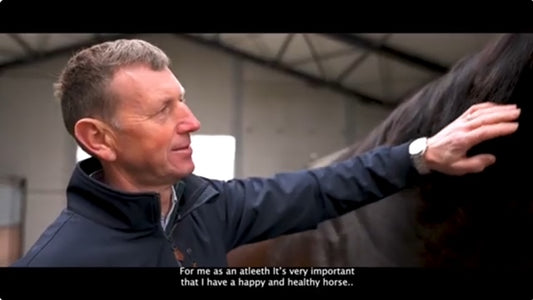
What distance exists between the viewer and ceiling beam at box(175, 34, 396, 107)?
0.65m

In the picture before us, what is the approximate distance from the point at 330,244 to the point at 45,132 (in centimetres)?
40

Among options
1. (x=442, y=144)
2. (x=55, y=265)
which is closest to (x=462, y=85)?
(x=442, y=144)

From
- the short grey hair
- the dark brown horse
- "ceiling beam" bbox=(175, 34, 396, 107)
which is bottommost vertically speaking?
the dark brown horse

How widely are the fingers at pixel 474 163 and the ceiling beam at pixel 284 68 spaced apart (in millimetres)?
152

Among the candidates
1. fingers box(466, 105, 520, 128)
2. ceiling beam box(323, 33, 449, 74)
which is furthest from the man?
ceiling beam box(323, 33, 449, 74)

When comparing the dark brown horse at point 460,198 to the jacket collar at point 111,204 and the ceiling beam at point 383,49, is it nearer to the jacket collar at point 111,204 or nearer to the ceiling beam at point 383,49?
the ceiling beam at point 383,49

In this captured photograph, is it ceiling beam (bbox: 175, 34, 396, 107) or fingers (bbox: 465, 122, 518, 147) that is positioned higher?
ceiling beam (bbox: 175, 34, 396, 107)

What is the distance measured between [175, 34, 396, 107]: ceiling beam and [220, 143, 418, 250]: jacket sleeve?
108mm

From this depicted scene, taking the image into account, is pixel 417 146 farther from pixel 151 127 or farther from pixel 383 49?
pixel 151 127

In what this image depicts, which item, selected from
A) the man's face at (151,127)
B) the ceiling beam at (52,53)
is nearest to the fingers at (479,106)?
the man's face at (151,127)

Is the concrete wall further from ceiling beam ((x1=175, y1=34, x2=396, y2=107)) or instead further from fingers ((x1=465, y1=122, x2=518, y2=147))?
fingers ((x1=465, y1=122, x2=518, y2=147))

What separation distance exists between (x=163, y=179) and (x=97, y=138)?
0.09 m

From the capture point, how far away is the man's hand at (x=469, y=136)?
50 cm

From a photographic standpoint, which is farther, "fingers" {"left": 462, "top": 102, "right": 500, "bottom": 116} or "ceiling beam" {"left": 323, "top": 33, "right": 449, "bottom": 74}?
"ceiling beam" {"left": 323, "top": 33, "right": 449, "bottom": 74}
